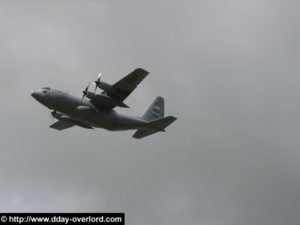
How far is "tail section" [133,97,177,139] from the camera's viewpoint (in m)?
45.0

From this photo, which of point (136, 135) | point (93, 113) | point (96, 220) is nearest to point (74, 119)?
point (93, 113)

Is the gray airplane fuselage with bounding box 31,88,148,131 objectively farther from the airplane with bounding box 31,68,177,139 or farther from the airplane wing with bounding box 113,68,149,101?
the airplane wing with bounding box 113,68,149,101

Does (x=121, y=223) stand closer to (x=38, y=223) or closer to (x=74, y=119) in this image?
(x=38, y=223)

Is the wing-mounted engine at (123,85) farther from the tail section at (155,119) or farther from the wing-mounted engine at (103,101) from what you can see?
the tail section at (155,119)

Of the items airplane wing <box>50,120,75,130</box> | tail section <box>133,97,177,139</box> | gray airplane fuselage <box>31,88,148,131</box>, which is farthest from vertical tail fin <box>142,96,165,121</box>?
airplane wing <box>50,120,75,130</box>

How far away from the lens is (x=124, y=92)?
144 feet

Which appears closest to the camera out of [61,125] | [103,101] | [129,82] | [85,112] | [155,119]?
[129,82]

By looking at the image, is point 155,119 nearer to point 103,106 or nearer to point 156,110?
point 156,110

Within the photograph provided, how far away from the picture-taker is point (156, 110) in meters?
49.9

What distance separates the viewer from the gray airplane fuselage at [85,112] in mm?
42656

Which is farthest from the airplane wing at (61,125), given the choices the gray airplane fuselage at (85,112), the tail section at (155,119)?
the tail section at (155,119)

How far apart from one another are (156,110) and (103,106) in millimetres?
7457

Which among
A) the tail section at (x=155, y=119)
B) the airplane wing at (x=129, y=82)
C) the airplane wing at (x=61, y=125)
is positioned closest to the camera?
the airplane wing at (x=129, y=82)

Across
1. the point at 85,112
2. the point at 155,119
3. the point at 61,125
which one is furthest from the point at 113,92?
the point at 61,125
